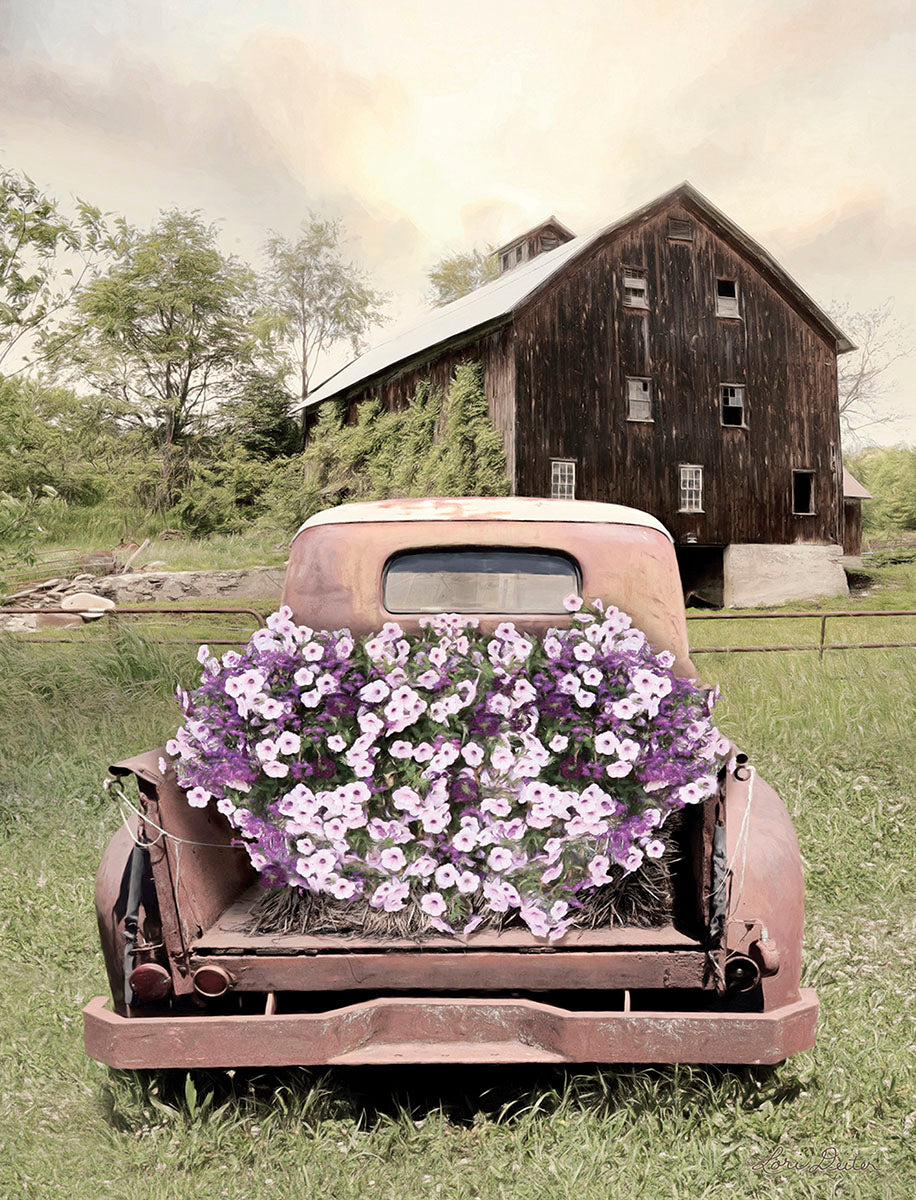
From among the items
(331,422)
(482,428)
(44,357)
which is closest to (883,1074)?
(44,357)

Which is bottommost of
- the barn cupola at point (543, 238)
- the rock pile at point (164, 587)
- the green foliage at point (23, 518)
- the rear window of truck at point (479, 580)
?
the rock pile at point (164, 587)

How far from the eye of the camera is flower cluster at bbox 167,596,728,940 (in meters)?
2.99

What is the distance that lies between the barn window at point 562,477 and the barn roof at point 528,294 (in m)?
3.47

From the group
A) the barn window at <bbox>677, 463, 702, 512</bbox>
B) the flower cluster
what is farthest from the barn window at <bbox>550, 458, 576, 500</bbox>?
the flower cluster

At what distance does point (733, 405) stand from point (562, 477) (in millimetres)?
5760

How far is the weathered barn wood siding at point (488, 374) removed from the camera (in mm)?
23938

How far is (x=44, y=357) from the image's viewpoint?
880 cm

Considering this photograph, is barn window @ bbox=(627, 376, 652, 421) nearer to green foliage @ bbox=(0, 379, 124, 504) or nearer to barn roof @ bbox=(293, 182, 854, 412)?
barn roof @ bbox=(293, 182, 854, 412)

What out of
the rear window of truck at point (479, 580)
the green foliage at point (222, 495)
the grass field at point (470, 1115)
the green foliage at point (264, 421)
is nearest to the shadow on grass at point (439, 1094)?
the grass field at point (470, 1115)

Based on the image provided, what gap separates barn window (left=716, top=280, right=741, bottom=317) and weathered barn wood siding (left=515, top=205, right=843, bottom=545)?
0.56 ft

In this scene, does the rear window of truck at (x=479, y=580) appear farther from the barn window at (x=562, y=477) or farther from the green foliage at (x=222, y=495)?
the green foliage at (x=222, y=495)

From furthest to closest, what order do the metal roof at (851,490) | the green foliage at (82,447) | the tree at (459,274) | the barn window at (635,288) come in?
the tree at (459,274) → the metal roof at (851,490) → the green foliage at (82,447) → the barn window at (635,288)

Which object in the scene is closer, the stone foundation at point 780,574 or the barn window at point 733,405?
the stone foundation at point 780,574

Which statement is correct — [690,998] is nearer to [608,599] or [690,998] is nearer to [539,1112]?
[539,1112]
